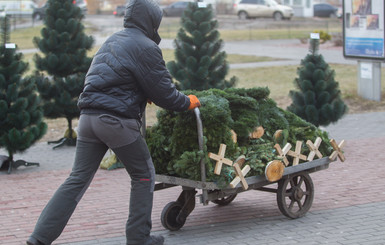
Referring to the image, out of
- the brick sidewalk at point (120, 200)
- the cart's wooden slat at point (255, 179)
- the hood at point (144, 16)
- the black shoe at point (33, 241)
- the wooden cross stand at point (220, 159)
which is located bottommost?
the brick sidewalk at point (120, 200)

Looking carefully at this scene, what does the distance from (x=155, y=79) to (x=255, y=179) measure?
133cm

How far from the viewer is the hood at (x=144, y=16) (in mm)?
4961

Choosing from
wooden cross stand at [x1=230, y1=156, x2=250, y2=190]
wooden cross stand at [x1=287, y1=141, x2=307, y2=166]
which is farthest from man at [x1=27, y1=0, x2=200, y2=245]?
wooden cross stand at [x1=287, y1=141, x2=307, y2=166]

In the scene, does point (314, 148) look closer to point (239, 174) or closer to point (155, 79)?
point (239, 174)

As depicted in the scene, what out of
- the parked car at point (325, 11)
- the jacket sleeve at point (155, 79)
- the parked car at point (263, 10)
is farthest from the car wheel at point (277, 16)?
the jacket sleeve at point (155, 79)

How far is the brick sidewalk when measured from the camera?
599 cm

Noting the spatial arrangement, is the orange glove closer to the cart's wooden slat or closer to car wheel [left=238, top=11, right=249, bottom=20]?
the cart's wooden slat

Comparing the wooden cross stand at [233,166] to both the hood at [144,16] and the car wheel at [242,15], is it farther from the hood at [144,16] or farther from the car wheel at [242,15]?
the car wheel at [242,15]

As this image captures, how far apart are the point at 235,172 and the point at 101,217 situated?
1.64m

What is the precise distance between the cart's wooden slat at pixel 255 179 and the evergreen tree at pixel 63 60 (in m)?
5.01

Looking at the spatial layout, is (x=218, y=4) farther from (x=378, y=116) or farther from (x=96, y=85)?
(x=96, y=85)

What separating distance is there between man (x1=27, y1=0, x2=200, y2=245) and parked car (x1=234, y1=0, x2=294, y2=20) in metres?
40.0

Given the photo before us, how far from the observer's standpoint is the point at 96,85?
4.85 m

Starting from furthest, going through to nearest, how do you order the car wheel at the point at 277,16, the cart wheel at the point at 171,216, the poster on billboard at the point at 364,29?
the car wheel at the point at 277,16, the poster on billboard at the point at 364,29, the cart wheel at the point at 171,216
